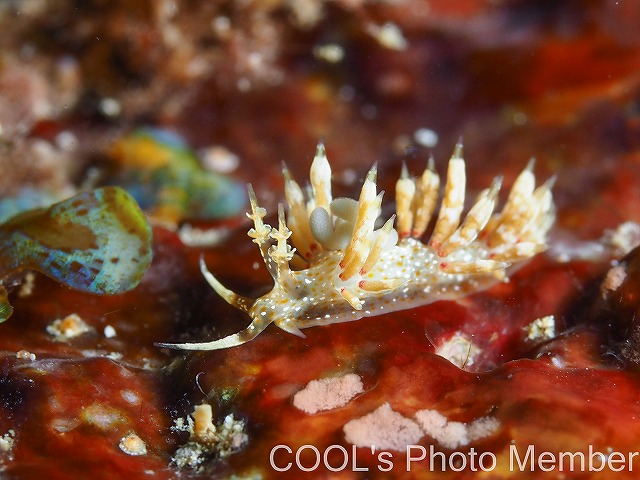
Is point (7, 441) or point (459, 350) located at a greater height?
point (459, 350)

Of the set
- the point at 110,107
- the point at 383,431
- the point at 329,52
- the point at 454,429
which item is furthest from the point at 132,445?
the point at 329,52

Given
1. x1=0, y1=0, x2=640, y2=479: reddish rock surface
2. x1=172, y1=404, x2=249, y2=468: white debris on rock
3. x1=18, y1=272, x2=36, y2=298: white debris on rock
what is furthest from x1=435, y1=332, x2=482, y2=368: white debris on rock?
x1=18, y1=272, x2=36, y2=298: white debris on rock

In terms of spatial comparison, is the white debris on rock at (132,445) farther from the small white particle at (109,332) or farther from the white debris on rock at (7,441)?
the small white particle at (109,332)

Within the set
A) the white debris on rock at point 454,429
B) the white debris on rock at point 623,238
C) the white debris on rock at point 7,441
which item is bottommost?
the white debris on rock at point 7,441

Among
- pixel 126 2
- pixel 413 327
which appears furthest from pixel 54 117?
pixel 413 327

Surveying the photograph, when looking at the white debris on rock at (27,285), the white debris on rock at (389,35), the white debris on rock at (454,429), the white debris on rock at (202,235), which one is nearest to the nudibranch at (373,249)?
the white debris on rock at (454,429)

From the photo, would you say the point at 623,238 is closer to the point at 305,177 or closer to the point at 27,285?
the point at 305,177
